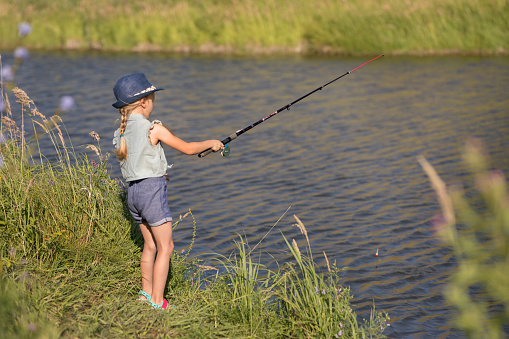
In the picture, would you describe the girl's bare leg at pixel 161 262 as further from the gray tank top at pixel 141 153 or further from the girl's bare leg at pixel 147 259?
the gray tank top at pixel 141 153

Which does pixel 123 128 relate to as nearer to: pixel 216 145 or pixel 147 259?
pixel 216 145

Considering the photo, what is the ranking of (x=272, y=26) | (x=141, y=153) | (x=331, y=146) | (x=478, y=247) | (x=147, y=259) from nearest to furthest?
(x=478, y=247), (x=141, y=153), (x=147, y=259), (x=331, y=146), (x=272, y=26)

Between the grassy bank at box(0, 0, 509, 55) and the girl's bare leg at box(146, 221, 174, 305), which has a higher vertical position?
the girl's bare leg at box(146, 221, 174, 305)

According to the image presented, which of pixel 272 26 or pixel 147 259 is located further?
pixel 272 26

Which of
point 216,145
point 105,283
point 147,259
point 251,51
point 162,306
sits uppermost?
point 216,145

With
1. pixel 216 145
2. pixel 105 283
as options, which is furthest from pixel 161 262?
pixel 216 145

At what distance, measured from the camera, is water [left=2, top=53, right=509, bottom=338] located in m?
6.53

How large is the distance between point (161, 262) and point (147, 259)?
0.73 ft

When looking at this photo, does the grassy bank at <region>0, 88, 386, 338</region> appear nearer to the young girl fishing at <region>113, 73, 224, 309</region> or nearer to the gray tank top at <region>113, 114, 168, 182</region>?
the young girl fishing at <region>113, 73, 224, 309</region>

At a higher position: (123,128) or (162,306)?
(123,128)

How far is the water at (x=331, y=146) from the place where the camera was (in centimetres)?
653

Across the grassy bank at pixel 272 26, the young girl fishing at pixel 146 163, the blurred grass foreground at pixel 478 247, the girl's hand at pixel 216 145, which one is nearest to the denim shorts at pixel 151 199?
the young girl fishing at pixel 146 163

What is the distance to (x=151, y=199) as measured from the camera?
4500 millimetres

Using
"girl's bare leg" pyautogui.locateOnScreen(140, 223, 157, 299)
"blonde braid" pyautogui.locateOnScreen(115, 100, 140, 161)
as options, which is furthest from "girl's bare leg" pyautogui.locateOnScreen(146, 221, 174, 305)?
"blonde braid" pyautogui.locateOnScreen(115, 100, 140, 161)
